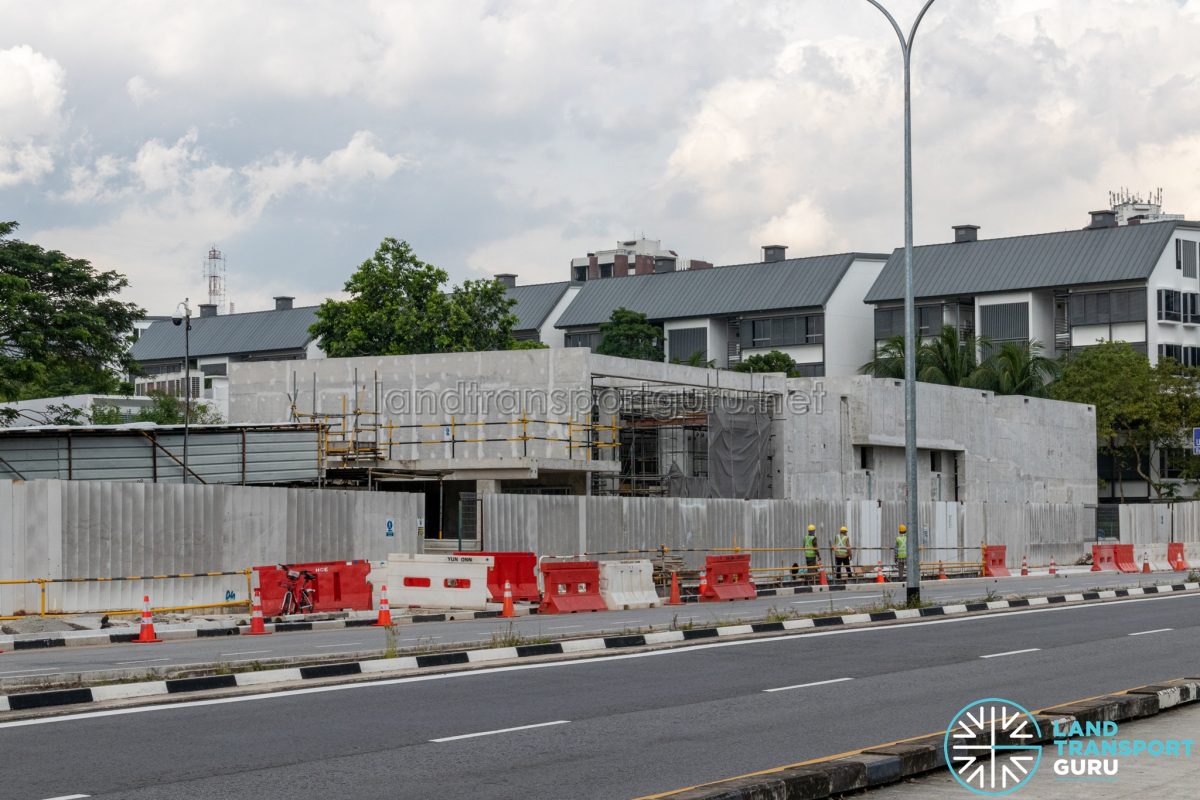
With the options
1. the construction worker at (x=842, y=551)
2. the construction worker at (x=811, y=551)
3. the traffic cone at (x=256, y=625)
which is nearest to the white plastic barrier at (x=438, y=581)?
the traffic cone at (x=256, y=625)

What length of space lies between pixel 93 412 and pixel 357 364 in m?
27.2

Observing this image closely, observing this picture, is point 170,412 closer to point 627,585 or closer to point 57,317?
point 57,317

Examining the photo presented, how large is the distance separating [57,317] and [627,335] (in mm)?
45316

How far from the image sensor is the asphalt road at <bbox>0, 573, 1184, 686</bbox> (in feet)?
59.3

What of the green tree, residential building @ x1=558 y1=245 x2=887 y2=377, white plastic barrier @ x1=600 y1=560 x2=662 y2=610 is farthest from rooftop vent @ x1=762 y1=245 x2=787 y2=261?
white plastic barrier @ x1=600 y1=560 x2=662 y2=610

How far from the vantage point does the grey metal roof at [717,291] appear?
9288 centimetres

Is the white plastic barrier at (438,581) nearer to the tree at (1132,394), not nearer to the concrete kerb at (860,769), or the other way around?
the concrete kerb at (860,769)

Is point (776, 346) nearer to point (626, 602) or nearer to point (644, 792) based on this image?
point (626, 602)

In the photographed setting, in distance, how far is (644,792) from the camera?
30.3 ft

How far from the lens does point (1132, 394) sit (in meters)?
73.9

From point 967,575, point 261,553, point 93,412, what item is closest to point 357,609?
point 261,553

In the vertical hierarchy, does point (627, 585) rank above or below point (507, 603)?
above

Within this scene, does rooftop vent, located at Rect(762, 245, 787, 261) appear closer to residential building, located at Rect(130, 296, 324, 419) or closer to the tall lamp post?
residential building, located at Rect(130, 296, 324, 419)

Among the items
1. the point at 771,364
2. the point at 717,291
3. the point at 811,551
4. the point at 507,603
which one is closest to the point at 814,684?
the point at 507,603
